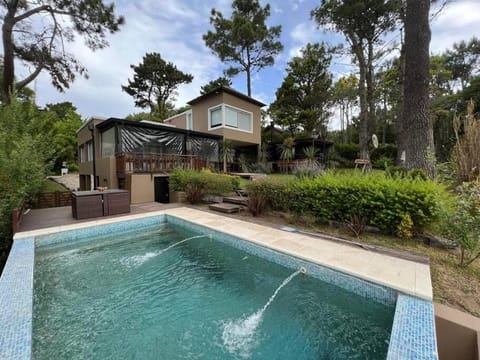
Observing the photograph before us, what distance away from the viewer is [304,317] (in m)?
2.88

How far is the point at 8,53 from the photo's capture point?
1101 cm

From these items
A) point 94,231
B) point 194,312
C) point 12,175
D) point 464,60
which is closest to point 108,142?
point 12,175

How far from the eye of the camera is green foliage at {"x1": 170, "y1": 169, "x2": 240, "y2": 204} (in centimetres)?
899

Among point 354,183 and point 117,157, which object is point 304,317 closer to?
point 354,183

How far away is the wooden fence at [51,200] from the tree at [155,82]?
20.5 meters

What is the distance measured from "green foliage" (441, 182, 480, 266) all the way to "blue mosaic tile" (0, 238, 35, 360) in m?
5.60

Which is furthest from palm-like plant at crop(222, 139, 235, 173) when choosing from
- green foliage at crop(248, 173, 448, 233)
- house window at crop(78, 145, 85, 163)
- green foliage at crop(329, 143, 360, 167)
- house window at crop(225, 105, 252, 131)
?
green foliage at crop(329, 143, 360, 167)

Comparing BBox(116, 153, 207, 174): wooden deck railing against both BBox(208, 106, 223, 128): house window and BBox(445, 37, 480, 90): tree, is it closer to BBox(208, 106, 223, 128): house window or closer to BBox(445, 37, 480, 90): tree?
A: BBox(208, 106, 223, 128): house window

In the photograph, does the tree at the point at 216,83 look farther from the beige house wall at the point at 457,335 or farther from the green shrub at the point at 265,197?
the beige house wall at the point at 457,335

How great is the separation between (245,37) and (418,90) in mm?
17410

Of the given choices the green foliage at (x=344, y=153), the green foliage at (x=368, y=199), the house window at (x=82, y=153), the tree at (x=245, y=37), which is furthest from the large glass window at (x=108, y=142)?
the green foliage at (x=344, y=153)

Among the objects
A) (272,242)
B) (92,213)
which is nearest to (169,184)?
(92,213)

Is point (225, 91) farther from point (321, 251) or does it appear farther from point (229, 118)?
point (321, 251)

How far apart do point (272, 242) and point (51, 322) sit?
360 centimetres
